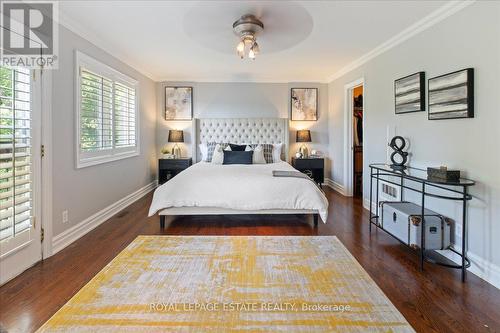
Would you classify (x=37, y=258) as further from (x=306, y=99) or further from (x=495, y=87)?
(x=306, y=99)

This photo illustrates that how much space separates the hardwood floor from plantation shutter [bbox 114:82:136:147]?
4.48 feet

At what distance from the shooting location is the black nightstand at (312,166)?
6.12 metres

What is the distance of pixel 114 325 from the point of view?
5.84 feet

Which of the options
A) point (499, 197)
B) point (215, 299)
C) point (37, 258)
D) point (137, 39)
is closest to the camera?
point (215, 299)

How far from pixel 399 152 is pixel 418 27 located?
142 centimetres

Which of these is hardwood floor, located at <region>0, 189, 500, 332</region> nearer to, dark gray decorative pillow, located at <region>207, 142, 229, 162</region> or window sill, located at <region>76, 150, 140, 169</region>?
window sill, located at <region>76, 150, 140, 169</region>

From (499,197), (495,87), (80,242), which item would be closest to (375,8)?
Result: (495,87)

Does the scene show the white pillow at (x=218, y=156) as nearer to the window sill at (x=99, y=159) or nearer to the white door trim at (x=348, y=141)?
the window sill at (x=99, y=159)

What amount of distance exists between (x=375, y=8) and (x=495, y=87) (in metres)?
1.30

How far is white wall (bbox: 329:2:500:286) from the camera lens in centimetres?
234

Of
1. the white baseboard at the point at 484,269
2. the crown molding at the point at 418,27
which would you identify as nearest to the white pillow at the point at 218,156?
the crown molding at the point at 418,27

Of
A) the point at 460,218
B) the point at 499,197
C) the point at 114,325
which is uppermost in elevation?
the point at 499,197

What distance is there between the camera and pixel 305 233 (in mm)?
3525

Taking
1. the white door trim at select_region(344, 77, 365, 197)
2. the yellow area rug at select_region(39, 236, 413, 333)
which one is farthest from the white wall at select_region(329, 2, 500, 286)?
the white door trim at select_region(344, 77, 365, 197)
